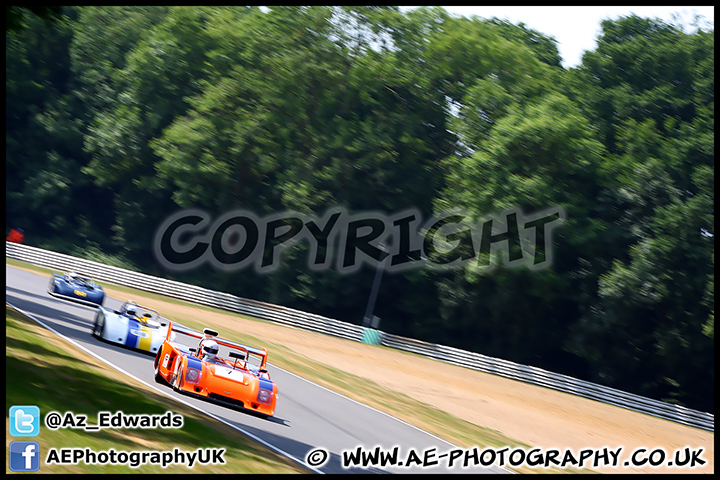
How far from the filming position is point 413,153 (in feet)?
148

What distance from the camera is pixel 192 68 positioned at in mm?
53531

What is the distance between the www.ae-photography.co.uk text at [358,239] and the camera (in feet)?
123

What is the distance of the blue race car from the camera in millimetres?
24609

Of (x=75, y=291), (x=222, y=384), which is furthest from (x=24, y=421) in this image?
(x=75, y=291)

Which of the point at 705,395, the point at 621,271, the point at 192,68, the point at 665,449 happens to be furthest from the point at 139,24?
the point at 665,449

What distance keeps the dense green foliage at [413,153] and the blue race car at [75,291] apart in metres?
11.0

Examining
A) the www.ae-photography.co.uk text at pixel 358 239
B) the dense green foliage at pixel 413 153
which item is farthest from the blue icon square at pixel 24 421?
the www.ae-photography.co.uk text at pixel 358 239

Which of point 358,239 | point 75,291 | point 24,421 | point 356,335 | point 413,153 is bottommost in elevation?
point 356,335

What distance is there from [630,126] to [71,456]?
36370 millimetres

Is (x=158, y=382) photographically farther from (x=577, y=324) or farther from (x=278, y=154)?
(x=278, y=154)

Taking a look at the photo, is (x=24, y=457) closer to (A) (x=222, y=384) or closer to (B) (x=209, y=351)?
(A) (x=222, y=384)

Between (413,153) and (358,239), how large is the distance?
5872mm

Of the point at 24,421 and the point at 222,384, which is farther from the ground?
the point at 24,421

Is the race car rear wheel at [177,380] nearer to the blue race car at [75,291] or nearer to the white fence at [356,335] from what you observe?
the blue race car at [75,291]
